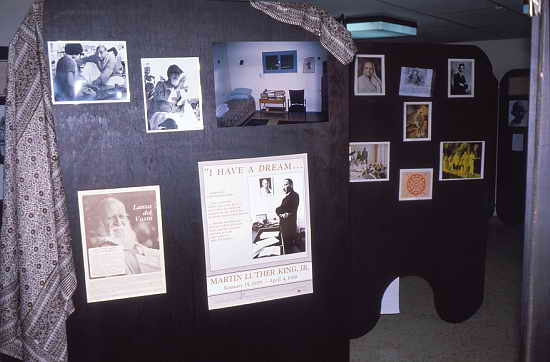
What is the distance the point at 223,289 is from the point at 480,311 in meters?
2.56

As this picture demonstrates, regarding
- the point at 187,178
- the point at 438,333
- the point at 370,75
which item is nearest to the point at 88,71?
the point at 187,178

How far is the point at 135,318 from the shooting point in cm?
138

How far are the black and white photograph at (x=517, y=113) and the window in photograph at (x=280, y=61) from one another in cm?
526

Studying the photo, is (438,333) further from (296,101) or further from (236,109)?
(236,109)

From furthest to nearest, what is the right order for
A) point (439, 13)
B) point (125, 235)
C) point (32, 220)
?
point (439, 13) → point (125, 235) → point (32, 220)

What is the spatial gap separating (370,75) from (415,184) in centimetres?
70

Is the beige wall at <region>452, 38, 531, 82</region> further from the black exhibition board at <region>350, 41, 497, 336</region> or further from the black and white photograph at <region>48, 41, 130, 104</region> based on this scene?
the black and white photograph at <region>48, 41, 130, 104</region>

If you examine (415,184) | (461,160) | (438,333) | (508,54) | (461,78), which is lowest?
(438,333)

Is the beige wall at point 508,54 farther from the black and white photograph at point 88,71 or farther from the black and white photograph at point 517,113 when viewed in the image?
the black and white photograph at point 88,71

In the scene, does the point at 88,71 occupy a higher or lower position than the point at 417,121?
higher

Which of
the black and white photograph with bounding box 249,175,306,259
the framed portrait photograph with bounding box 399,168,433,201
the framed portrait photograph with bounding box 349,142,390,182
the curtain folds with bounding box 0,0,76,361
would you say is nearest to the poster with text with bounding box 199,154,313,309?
the black and white photograph with bounding box 249,175,306,259

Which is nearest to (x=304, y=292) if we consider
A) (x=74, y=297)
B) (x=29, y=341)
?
(x=74, y=297)

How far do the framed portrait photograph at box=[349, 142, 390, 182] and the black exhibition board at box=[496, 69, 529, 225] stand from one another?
385 centimetres

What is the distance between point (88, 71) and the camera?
1.26 m
